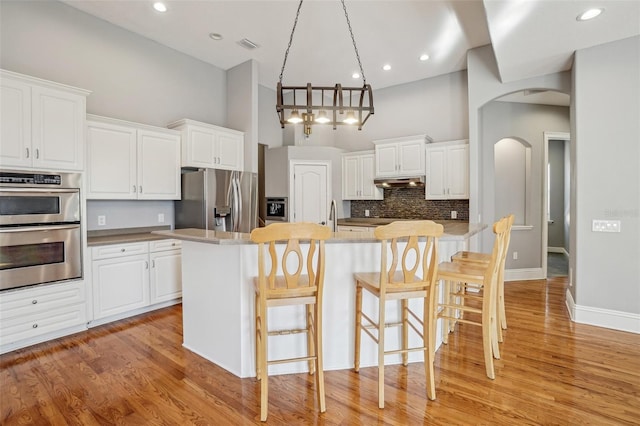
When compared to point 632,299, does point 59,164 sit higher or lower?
higher

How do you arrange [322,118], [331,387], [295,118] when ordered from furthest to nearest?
[322,118]
[295,118]
[331,387]

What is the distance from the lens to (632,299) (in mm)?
3150

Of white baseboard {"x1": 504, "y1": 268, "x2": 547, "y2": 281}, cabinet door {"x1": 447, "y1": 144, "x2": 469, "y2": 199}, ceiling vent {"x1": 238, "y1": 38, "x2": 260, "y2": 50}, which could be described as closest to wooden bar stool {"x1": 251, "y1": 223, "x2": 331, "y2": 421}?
ceiling vent {"x1": 238, "y1": 38, "x2": 260, "y2": 50}

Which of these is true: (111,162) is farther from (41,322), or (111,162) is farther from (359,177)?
(359,177)

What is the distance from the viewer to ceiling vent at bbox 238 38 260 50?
4202mm

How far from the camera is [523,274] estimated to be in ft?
17.3

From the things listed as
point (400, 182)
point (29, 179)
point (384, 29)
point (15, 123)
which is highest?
point (384, 29)

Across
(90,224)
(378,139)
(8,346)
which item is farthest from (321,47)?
(8,346)

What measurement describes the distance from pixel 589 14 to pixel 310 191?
13.9 feet

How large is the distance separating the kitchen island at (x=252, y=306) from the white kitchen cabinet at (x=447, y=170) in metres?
2.64

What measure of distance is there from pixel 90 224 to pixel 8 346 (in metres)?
1.39

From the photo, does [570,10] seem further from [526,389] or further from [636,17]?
[526,389]

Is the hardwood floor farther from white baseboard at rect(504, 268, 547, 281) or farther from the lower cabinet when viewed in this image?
white baseboard at rect(504, 268, 547, 281)

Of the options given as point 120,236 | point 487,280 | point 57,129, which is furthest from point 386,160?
point 57,129
